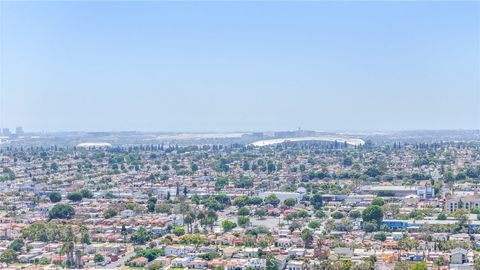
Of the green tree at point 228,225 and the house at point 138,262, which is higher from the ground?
the green tree at point 228,225

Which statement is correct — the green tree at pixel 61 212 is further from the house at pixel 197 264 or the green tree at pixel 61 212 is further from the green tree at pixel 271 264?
the green tree at pixel 271 264

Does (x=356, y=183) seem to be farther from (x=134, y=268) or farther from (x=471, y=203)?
(x=134, y=268)

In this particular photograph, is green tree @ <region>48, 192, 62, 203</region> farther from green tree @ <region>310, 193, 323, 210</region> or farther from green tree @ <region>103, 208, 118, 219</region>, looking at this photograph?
green tree @ <region>310, 193, 323, 210</region>

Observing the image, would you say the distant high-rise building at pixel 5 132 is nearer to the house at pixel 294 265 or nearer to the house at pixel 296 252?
the house at pixel 296 252

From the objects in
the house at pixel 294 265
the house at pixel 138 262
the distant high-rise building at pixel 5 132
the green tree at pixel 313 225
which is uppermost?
the distant high-rise building at pixel 5 132

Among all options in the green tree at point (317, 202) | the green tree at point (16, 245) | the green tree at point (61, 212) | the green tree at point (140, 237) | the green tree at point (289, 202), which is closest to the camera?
the green tree at point (16, 245)

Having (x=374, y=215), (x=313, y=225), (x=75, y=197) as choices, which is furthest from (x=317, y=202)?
(x=75, y=197)

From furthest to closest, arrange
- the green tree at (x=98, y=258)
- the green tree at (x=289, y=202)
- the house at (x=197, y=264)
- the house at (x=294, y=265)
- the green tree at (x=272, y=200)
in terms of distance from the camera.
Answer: the green tree at (x=272, y=200), the green tree at (x=289, y=202), the green tree at (x=98, y=258), the house at (x=197, y=264), the house at (x=294, y=265)

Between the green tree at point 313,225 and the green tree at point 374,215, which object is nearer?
the green tree at point 313,225

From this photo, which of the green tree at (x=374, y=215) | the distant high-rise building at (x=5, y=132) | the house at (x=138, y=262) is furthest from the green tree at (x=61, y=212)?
the distant high-rise building at (x=5, y=132)
